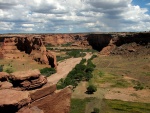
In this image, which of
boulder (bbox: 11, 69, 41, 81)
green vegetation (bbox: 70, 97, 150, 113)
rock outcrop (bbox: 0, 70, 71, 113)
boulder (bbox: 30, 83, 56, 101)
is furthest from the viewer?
green vegetation (bbox: 70, 97, 150, 113)

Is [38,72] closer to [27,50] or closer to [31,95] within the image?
[31,95]

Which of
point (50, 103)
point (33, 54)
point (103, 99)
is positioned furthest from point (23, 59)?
point (50, 103)


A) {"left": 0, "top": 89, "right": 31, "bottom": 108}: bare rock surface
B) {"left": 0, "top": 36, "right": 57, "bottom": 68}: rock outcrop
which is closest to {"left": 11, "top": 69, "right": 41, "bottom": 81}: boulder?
{"left": 0, "top": 89, "right": 31, "bottom": 108}: bare rock surface

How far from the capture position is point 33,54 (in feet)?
309

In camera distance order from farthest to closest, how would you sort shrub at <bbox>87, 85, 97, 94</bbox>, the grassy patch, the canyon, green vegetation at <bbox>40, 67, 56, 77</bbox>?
green vegetation at <bbox>40, 67, 56, 77</bbox>
the grassy patch
shrub at <bbox>87, 85, 97, 94</bbox>
the canyon

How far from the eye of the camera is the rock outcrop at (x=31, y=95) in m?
21.0

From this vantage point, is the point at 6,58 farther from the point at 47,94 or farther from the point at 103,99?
the point at 47,94

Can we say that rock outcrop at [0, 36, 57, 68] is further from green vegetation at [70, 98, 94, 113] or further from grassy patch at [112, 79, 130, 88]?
green vegetation at [70, 98, 94, 113]

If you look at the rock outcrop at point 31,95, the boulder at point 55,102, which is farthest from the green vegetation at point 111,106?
the rock outcrop at point 31,95

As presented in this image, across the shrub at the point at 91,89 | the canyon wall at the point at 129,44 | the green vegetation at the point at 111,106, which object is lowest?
the green vegetation at the point at 111,106

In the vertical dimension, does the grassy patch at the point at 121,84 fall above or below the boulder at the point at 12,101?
below

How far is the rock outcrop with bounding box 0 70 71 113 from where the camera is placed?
69.1 feet

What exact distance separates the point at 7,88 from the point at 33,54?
229 feet

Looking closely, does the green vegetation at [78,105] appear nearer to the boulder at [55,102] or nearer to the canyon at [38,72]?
the canyon at [38,72]
